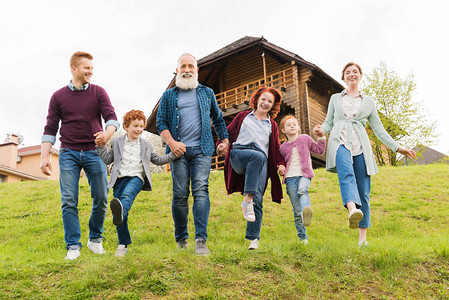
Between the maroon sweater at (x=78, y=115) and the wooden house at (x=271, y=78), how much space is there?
14.7m

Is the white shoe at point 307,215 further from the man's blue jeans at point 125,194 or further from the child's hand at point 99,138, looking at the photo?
the child's hand at point 99,138

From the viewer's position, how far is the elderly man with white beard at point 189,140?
16.1ft

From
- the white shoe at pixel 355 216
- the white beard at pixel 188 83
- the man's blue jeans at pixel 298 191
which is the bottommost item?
the white shoe at pixel 355 216

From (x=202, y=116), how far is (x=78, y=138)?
1506 mm

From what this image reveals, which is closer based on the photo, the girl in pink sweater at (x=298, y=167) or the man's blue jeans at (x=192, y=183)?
the man's blue jeans at (x=192, y=183)

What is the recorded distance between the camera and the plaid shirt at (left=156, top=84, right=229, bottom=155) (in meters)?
5.16

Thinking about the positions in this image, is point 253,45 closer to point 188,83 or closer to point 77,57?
point 188,83

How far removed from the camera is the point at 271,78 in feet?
73.6

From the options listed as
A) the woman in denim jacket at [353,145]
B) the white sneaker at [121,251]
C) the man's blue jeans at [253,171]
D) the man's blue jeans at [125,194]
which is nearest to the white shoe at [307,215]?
the woman in denim jacket at [353,145]

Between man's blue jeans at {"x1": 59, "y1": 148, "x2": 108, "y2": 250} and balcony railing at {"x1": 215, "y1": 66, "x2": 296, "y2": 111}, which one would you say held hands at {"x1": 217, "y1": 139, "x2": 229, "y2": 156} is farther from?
balcony railing at {"x1": 215, "y1": 66, "x2": 296, "y2": 111}

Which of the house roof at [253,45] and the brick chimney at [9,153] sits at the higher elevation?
the house roof at [253,45]

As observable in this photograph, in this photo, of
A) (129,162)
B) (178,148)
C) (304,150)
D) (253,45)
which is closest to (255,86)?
(253,45)

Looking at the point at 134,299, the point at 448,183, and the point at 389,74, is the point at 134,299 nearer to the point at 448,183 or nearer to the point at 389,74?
the point at 448,183

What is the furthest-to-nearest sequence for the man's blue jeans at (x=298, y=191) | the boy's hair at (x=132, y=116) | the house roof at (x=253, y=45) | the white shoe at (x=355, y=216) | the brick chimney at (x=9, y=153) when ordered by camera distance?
the brick chimney at (x=9, y=153)
the house roof at (x=253, y=45)
the man's blue jeans at (x=298, y=191)
the boy's hair at (x=132, y=116)
the white shoe at (x=355, y=216)
